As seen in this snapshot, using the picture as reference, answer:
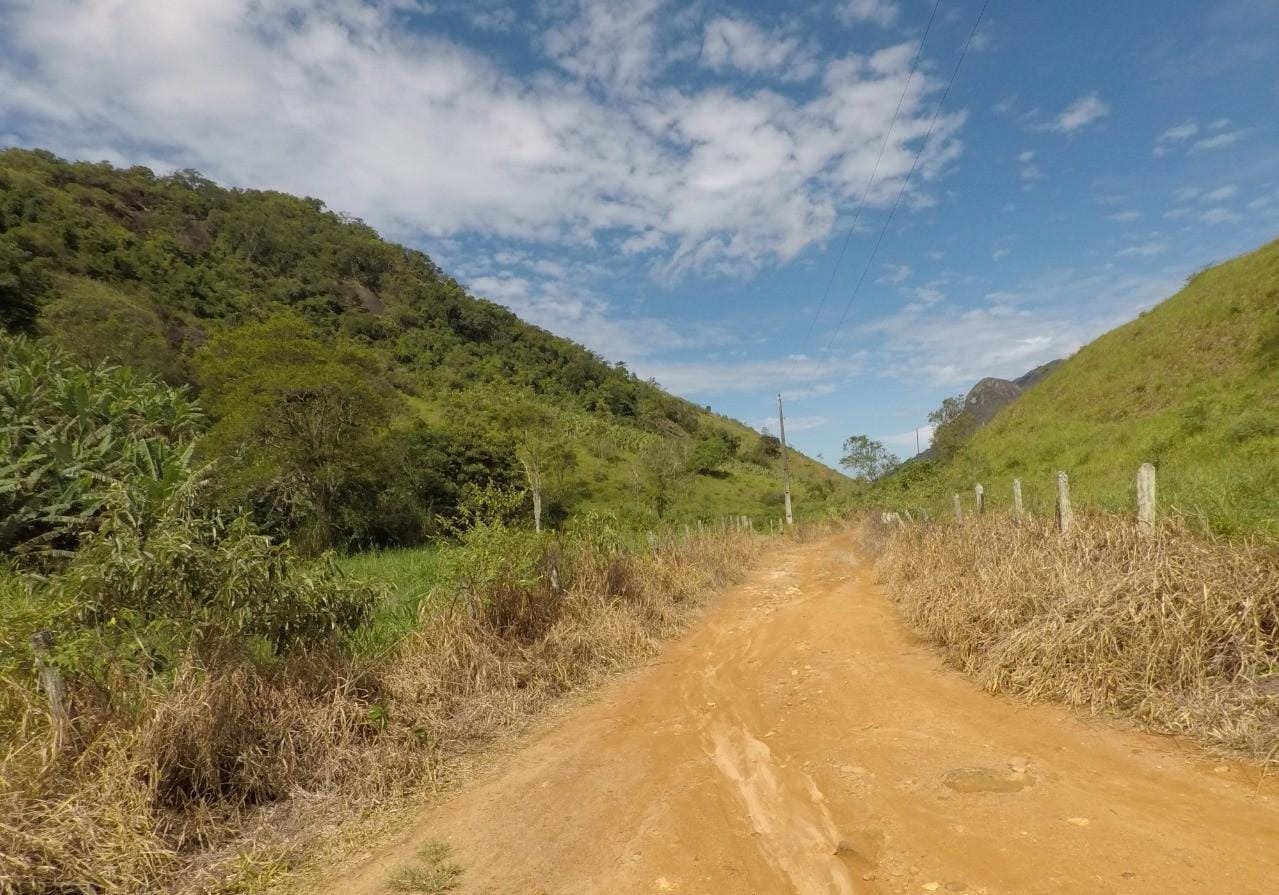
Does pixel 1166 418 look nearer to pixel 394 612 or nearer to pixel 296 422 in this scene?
pixel 394 612

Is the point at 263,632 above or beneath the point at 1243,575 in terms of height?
beneath

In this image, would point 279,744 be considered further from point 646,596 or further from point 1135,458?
point 1135,458

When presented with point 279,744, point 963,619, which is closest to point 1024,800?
point 963,619

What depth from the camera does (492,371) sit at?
200ft

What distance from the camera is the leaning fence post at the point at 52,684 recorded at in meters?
3.56

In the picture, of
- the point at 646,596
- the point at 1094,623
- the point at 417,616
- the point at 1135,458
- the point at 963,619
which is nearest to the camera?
the point at 1094,623

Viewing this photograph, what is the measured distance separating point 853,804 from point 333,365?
2309cm

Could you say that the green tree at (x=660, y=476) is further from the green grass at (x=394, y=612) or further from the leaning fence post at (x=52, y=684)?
the leaning fence post at (x=52, y=684)

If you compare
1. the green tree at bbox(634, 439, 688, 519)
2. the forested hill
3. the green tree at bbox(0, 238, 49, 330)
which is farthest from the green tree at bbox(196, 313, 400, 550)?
the green tree at bbox(634, 439, 688, 519)

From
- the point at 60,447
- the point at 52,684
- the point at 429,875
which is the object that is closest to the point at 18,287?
the point at 60,447

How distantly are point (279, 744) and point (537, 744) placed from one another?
1975 mm

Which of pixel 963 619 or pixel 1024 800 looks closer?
pixel 1024 800

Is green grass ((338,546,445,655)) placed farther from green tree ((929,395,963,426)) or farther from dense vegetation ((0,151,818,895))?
green tree ((929,395,963,426))

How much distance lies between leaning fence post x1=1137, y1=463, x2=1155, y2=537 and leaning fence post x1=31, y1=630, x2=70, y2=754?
307 inches
